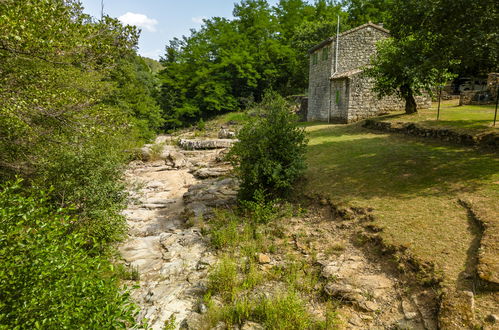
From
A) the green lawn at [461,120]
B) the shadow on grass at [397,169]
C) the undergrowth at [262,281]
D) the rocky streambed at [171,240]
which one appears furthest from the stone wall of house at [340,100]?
the undergrowth at [262,281]

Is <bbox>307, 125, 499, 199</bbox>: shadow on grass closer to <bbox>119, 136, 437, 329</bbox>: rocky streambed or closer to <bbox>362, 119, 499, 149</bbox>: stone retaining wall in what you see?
<bbox>362, 119, 499, 149</bbox>: stone retaining wall

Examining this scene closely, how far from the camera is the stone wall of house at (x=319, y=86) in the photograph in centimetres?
2736

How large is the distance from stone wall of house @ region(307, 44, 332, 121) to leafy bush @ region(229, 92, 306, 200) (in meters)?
16.7

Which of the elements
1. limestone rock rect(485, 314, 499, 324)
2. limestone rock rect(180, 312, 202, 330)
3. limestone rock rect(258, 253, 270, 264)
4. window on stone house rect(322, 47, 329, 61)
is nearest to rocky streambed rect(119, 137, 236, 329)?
limestone rock rect(180, 312, 202, 330)

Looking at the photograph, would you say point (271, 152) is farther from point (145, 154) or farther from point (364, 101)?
point (364, 101)

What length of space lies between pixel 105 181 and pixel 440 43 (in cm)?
1111

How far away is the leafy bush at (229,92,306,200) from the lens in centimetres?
1112

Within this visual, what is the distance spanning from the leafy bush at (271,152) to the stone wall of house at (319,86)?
16676 mm

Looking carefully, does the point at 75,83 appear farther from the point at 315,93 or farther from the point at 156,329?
the point at 315,93

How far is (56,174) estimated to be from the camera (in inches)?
343

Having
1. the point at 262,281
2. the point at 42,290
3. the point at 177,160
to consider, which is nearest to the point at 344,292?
the point at 262,281

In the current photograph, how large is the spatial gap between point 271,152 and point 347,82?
15.0 m

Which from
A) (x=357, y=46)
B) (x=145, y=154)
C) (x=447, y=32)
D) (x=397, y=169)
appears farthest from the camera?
(x=357, y=46)

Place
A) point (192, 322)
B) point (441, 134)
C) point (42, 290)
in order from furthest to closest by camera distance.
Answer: point (441, 134), point (192, 322), point (42, 290)
